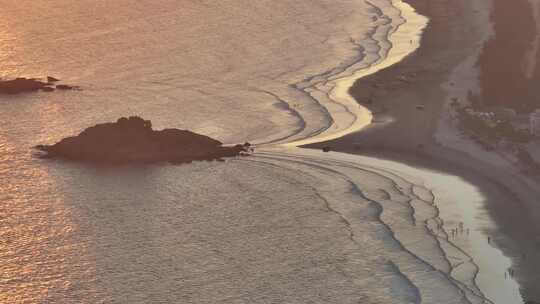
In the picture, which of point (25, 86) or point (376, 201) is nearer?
point (376, 201)

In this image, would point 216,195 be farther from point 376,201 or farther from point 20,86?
point 20,86

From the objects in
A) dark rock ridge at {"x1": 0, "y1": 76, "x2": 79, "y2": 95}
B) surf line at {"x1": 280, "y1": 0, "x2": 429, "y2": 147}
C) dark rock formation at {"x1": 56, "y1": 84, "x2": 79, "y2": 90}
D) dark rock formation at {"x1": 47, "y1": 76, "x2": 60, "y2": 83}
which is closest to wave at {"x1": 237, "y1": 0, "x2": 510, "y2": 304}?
surf line at {"x1": 280, "y1": 0, "x2": 429, "y2": 147}

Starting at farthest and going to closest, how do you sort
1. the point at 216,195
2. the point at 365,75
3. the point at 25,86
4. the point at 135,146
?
the point at 365,75 → the point at 25,86 → the point at 135,146 → the point at 216,195

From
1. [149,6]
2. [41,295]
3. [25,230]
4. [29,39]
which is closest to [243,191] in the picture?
[25,230]

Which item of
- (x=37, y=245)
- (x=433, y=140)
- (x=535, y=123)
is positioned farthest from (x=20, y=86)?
(x=535, y=123)

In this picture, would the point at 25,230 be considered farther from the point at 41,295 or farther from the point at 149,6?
the point at 149,6

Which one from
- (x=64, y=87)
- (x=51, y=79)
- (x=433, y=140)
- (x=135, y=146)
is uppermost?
(x=51, y=79)
